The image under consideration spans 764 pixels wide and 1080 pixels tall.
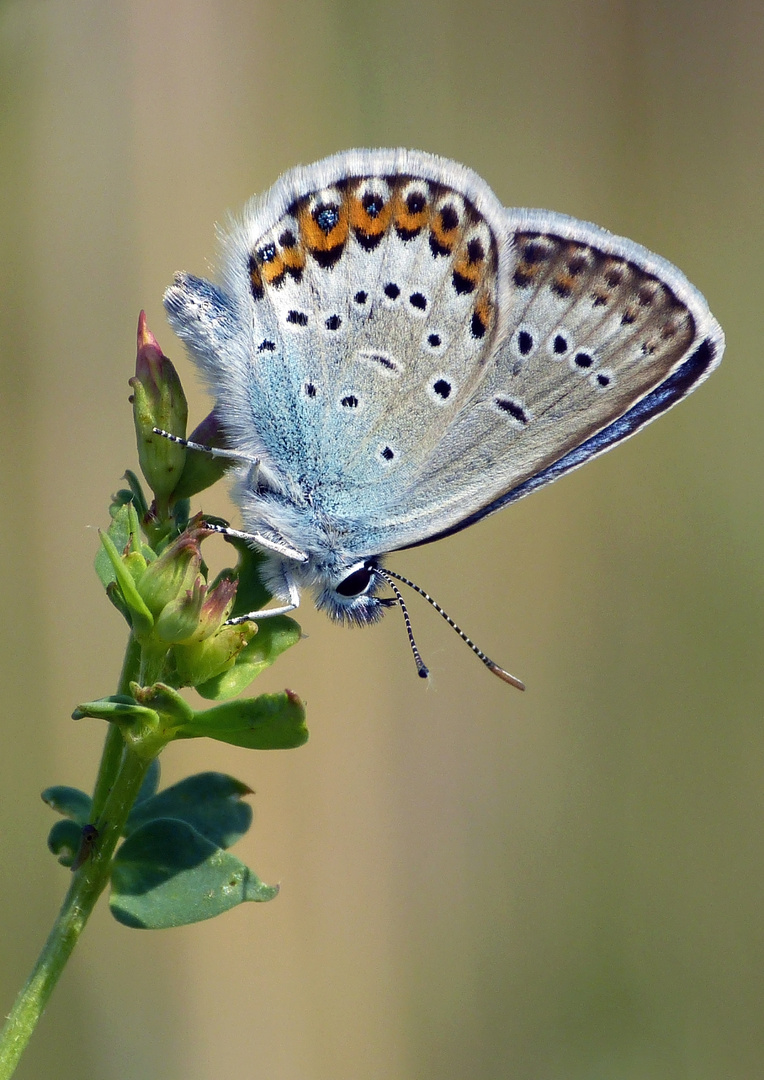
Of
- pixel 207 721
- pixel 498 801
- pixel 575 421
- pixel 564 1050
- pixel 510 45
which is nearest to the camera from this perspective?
pixel 207 721

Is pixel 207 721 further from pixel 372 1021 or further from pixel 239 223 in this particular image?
pixel 372 1021

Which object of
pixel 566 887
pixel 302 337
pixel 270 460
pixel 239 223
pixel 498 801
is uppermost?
pixel 239 223

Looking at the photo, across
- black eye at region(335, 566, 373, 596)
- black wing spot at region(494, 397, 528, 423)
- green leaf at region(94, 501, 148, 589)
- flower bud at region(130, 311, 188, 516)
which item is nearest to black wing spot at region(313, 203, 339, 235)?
black wing spot at region(494, 397, 528, 423)

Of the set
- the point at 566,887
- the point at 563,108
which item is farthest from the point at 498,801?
the point at 563,108

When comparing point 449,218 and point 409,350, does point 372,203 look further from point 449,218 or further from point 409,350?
point 409,350

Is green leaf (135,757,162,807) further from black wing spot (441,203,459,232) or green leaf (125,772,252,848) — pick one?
black wing spot (441,203,459,232)

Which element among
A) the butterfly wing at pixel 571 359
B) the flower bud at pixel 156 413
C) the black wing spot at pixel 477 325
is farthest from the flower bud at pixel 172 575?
the black wing spot at pixel 477 325

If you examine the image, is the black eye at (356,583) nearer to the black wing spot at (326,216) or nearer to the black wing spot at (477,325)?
the black wing spot at (477,325)
